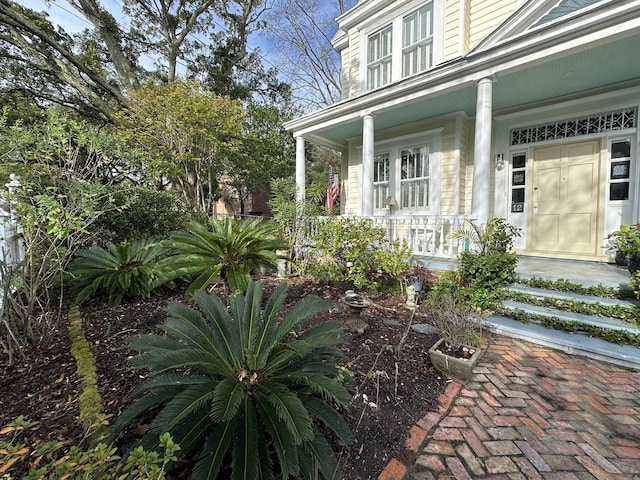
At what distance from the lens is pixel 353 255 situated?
13.2ft

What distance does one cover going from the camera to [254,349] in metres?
1.80

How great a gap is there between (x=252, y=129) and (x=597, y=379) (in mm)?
12040

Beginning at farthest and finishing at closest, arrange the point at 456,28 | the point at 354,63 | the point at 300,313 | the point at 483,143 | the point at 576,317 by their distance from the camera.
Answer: the point at 354,63, the point at 456,28, the point at 483,143, the point at 576,317, the point at 300,313

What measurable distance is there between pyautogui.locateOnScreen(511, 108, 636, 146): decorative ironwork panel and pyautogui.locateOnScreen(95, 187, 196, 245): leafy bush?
21.9 feet

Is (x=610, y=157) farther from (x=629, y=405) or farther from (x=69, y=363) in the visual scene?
(x=69, y=363)

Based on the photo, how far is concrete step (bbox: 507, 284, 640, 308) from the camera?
3.20 meters

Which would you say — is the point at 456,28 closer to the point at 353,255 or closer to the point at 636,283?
the point at 353,255

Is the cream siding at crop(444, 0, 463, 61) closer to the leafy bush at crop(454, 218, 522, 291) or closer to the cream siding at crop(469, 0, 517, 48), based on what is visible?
the cream siding at crop(469, 0, 517, 48)

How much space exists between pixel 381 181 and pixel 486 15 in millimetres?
3765

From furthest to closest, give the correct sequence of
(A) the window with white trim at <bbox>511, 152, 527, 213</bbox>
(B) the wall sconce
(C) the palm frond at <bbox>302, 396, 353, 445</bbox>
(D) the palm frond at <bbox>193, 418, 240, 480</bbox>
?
(B) the wall sconce → (A) the window with white trim at <bbox>511, 152, 527, 213</bbox> → (C) the palm frond at <bbox>302, 396, 353, 445</bbox> → (D) the palm frond at <bbox>193, 418, 240, 480</bbox>

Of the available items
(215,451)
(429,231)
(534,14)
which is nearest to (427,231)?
(429,231)

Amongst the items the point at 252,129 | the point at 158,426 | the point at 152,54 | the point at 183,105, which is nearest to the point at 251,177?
the point at 252,129

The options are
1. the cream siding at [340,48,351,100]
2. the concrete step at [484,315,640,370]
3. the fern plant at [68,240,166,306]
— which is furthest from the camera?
the cream siding at [340,48,351,100]

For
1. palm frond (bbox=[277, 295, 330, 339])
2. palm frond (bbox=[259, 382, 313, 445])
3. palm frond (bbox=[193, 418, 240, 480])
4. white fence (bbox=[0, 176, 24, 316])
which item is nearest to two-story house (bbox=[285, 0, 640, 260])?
palm frond (bbox=[277, 295, 330, 339])
